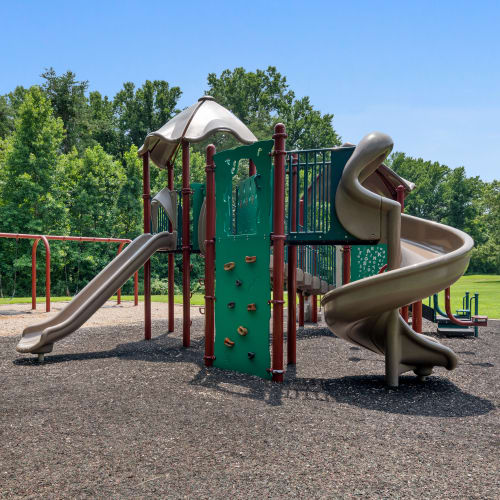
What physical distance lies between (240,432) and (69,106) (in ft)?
119

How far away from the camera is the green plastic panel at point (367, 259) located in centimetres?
1095

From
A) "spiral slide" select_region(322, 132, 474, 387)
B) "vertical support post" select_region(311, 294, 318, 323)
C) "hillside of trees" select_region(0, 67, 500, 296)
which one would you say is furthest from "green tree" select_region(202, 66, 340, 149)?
"spiral slide" select_region(322, 132, 474, 387)

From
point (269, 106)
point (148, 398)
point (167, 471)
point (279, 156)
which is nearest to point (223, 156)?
point (279, 156)

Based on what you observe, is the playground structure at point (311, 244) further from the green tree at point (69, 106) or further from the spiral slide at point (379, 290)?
the green tree at point (69, 106)

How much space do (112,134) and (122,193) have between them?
902 centimetres

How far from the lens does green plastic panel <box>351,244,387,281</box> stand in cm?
1095

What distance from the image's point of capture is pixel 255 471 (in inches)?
140

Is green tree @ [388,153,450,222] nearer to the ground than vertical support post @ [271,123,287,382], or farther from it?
farther from it

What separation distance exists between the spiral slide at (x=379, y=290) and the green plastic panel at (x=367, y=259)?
435 centimetres

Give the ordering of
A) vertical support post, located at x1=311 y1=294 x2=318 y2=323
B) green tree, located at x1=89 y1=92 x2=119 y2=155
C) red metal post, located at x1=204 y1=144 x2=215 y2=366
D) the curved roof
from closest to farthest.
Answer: red metal post, located at x1=204 y1=144 x2=215 y2=366, the curved roof, vertical support post, located at x1=311 y1=294 x2=318 y2=323, green tree, located at x1=89 y1=92 x2=119 y2=155

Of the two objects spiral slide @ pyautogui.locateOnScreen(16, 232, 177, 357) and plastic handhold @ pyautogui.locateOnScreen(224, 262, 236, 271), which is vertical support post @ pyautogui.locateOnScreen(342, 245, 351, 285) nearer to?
spiral slide @ pyautogui.locateOnScreen(16, 232, 177, 357)

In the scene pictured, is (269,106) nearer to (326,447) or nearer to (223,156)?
(223,156)

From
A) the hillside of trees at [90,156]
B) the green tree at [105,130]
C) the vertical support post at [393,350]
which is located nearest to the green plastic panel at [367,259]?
the vertical support post at [393,350]

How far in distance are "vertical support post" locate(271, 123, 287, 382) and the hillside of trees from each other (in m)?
21.9
